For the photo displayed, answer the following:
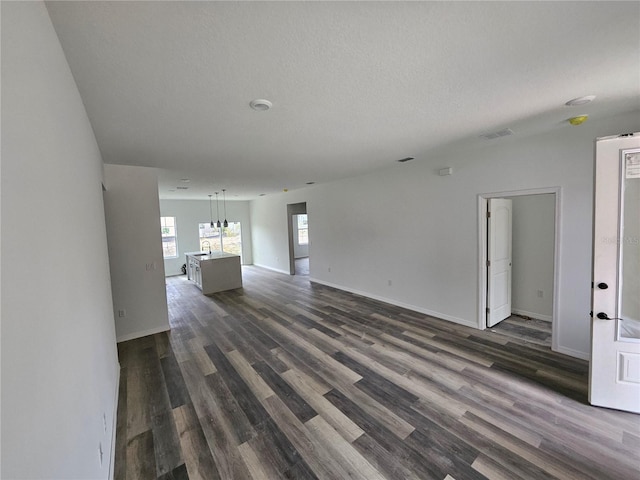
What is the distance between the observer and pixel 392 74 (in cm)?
177

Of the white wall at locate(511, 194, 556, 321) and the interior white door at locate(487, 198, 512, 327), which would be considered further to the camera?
the white wall at locate(511, 194, 556, 321)

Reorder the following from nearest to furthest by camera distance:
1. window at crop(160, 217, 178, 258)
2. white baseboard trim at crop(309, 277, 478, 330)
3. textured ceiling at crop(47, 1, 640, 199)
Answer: textured ceiling at crop(47, 1, 640, 199)
white baseboard trim at crop(309, 277, 478, 330)
window at crop(160, 217, 178, 258)

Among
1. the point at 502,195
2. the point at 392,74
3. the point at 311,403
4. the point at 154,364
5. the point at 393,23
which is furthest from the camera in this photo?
the point at 502,195

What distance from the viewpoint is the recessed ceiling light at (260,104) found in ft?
6.72

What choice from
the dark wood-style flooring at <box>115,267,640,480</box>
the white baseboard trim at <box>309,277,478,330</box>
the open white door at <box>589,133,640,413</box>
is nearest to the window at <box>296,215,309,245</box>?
the white baseboard trim at <box>309,277,478,330</box>

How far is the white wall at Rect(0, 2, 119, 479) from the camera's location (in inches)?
26.1

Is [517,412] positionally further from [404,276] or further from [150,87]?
[150,87]

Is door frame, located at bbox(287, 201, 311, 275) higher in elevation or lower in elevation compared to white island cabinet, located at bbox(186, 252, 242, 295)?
higher

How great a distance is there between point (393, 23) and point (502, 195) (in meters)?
3.09

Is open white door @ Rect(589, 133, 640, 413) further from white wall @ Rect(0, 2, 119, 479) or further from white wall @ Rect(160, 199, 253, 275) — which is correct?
white wall @ Rect(160, 199, 253, 275)

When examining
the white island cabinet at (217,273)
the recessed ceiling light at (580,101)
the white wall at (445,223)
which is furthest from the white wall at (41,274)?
the white island cabinet at (217,273)

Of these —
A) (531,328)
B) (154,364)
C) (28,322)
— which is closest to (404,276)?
(531,328)

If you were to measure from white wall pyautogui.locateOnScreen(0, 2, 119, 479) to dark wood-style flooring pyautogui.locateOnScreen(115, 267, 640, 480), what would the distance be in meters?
0.76

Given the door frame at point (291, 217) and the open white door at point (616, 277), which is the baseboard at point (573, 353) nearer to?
the open white door at point (616, 277)
